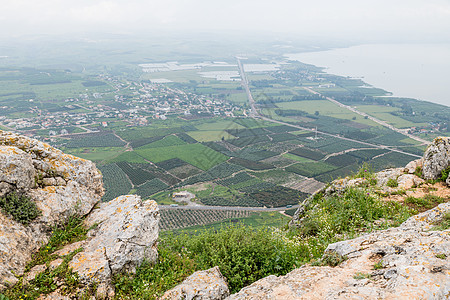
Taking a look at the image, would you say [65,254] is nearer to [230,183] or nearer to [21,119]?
[230,183]

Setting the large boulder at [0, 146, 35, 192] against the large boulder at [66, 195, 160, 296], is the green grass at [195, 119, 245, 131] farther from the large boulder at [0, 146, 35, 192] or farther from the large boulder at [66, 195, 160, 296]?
the large boulder at [0, 146, 35, 192]

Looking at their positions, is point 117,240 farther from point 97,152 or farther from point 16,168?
point 97,152

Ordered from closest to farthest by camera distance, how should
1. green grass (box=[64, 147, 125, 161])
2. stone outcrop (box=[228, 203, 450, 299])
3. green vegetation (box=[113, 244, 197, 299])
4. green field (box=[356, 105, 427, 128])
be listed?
stone outcrop (box=[228, 203, 450, 299]) → green vegetation (box=[113, 244, 197, 299]) → green grass (box=[64, 147, 125, 161]) → green field (box=[356, 105, 427, 128])

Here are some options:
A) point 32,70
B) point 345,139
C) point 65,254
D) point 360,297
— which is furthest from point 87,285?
point 32,70

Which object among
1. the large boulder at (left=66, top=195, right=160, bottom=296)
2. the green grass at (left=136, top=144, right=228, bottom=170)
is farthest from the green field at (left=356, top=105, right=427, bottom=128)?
the large boulder at (left=66, top=195, right=160, bottom=296)

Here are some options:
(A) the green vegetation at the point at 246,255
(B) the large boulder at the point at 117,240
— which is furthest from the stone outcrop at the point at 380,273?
(B) the large boulder at the point at 117,240

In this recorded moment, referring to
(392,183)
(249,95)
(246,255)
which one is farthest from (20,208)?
(249,95)

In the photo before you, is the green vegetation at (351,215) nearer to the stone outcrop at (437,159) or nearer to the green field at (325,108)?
the stone outcrop at (437,159)
